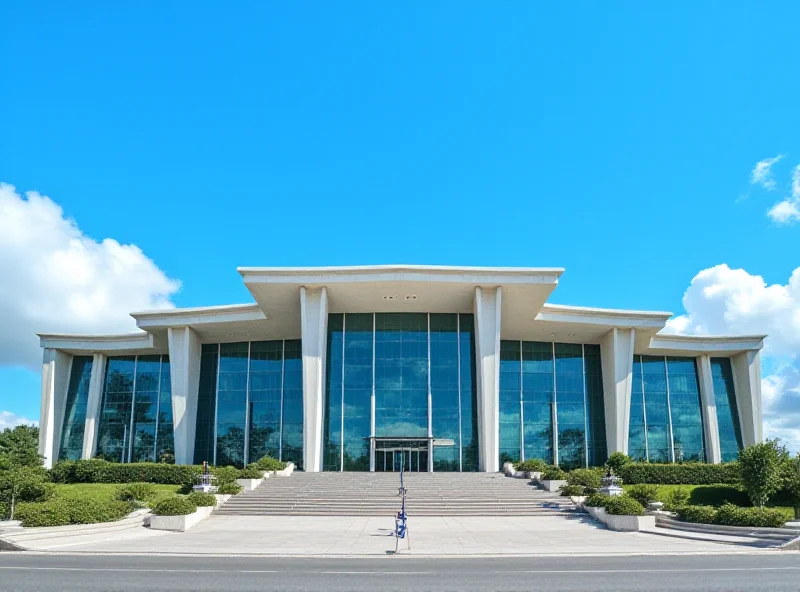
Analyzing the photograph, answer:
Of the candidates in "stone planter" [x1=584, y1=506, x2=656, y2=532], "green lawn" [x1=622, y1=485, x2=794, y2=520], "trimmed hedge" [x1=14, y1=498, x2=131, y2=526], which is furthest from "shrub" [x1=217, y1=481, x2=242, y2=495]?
"green lawn" [x1=622, y1=485, x2=794, y2=520]

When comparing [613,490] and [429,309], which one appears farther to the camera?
[429,309]

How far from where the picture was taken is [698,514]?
23547 mm

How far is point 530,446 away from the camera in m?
48.6

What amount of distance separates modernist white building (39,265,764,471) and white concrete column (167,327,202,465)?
0.14 metres

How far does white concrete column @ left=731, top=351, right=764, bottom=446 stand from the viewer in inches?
2008

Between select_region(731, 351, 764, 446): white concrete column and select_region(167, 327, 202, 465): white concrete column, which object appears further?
select_region(731, 351, 764, 446): white concrete column

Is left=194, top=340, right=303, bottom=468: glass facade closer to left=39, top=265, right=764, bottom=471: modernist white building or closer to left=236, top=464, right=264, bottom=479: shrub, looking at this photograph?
left=39, top=265, right=764, bottom=471: modernist white building

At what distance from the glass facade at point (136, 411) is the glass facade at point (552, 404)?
2655cm

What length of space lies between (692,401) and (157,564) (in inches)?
1864

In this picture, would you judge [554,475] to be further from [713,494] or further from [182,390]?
[182,390]

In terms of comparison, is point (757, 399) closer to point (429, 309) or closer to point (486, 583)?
point (429, 309)

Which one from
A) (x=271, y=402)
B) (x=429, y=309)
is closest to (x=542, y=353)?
(x=429, y=309)

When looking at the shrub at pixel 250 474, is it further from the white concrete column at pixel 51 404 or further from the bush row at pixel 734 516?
the white concrete column at pixel 51 404

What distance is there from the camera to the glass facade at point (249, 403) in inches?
1909
